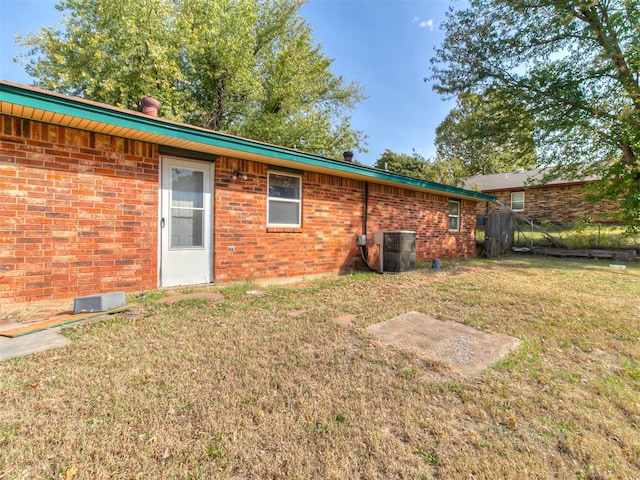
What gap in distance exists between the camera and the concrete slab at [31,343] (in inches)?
106

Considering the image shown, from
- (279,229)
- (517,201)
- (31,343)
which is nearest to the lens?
(31,343)

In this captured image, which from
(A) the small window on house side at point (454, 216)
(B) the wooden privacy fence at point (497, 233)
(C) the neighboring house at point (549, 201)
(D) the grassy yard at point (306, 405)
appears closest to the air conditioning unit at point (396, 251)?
(D) the grassy yard at point (306, 405)

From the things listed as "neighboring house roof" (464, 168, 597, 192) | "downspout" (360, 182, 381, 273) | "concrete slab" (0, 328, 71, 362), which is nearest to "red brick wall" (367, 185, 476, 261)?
"downspout" (360, 182, 381, 273)

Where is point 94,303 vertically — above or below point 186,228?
below

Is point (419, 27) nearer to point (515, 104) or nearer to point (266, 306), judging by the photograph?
point (515, 104)

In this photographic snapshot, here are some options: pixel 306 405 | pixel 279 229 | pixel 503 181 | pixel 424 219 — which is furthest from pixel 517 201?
pixel 306 405

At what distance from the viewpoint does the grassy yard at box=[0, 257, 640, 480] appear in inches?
63.5

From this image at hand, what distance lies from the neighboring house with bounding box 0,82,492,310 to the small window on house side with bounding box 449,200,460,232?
4572mm

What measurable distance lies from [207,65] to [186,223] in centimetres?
1274

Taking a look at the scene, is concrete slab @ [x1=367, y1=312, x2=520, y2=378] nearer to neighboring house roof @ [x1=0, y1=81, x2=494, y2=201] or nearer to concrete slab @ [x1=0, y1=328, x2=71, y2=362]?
concrete slab @ [x1=0, y1=328, x2=71, y2=362]

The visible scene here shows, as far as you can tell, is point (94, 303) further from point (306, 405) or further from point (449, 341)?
point (449, 341)

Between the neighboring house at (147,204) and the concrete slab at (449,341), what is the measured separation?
338 centimetres

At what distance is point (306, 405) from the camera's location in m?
2.13

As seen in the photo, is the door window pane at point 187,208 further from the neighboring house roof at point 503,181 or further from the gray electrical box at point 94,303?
the neighboring house roof at point 503,181
